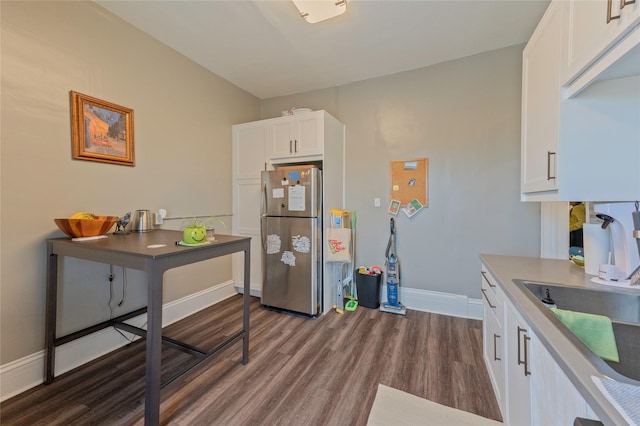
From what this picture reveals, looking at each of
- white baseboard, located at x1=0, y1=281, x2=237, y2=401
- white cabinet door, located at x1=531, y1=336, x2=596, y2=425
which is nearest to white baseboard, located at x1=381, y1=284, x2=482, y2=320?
white cabinet door, located at x1=531, y1=336, x2=596, y2=425

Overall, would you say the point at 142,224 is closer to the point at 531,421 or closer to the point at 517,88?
the point at 531,421

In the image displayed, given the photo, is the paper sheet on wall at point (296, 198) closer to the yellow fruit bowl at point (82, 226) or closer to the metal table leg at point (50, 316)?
the yellow fruit bowl at point (82, 226)

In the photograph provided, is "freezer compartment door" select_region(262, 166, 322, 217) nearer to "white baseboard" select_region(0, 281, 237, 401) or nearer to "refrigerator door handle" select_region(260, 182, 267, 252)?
"refrigerator door handle" select_region(260, 182, 267, 252)

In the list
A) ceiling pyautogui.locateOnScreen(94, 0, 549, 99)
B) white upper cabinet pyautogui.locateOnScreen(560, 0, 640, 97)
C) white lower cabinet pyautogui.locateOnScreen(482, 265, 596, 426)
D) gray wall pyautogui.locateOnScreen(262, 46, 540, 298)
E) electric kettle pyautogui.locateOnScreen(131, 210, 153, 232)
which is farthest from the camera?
gray wall pyautogui.locateOnScreen(262, 46, 540, 298)

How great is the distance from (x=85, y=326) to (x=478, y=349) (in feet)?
10.5

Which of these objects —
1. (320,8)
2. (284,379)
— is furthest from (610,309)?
(320,8)

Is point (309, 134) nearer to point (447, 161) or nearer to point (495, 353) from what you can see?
point (447, 161)

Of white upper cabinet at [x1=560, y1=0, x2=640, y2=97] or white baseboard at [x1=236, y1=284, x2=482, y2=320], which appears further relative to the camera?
white baseboard at [x1=236, y1=284, x2=482, y2=320]

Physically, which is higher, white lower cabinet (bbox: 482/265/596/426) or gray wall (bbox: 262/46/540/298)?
gray wall (bbox: 262/46/540/298)

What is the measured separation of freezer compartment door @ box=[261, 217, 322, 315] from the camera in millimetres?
2658

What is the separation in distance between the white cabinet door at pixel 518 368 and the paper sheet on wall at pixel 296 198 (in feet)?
6.32

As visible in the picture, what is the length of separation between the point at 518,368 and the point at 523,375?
0.24 feet

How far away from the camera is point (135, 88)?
224cm

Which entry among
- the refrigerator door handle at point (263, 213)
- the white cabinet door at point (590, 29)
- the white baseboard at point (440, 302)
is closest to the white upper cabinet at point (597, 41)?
the white cabinet door at point (590, 29)
